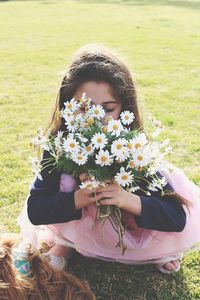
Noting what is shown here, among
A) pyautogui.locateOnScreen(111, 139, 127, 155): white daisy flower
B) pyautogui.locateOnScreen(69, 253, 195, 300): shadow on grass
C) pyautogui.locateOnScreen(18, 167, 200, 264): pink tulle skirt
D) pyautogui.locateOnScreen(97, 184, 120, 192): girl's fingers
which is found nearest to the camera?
pyautogui.locateOnScreen(111, 139, 127, 155): white daisy flower

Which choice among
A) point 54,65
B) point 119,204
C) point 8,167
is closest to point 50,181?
point 119,204

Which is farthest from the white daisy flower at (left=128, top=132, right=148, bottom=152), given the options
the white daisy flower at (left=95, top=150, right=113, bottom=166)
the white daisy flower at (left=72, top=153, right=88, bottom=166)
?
the white daisy flower at (left=72, top=153, right=88, bottom=166)

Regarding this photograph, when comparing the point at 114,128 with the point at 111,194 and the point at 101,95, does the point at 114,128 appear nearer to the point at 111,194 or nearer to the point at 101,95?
the point at 111,194

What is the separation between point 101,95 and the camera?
2838mm

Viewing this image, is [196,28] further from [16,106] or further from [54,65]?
[16,106]

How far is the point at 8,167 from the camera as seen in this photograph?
455cm

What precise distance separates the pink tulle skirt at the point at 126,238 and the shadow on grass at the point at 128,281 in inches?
2.6

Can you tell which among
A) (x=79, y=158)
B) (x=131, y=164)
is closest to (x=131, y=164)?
(x=131, y=164)

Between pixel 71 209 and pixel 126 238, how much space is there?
0.41 metres

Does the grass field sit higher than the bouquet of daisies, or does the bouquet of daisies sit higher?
the bouquet of daisies

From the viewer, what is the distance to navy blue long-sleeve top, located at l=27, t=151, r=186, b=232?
2.73 meters

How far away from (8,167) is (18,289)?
7.55 ft

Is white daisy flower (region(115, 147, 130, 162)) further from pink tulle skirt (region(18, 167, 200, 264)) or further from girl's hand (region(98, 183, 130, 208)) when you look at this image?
pink tulle skirt (region(18, 167, 200, 264))

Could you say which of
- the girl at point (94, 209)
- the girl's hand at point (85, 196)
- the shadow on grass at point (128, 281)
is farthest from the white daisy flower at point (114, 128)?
the shadow on grass at point (128, 281)
